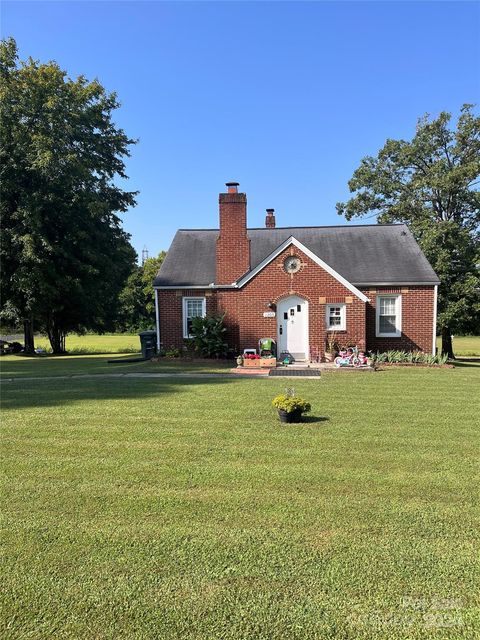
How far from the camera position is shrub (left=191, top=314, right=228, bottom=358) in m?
17.2

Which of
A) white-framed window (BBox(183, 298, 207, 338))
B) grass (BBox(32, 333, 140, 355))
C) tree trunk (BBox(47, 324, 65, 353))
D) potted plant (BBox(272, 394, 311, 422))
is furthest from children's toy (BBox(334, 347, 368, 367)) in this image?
tree trunk (BBox(47, 324, 65, 353))

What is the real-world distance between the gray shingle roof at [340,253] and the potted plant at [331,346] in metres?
2.52

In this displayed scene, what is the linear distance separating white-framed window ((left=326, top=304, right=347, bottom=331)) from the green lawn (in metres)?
9.37

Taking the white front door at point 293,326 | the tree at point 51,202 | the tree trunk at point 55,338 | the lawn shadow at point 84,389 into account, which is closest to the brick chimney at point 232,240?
the white front door at point 293,326

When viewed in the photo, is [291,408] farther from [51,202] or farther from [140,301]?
[140,301]

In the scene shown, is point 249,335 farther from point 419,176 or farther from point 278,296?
point 419,176

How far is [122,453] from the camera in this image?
582 cm

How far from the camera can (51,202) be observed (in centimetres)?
2495

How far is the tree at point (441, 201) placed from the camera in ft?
76.9

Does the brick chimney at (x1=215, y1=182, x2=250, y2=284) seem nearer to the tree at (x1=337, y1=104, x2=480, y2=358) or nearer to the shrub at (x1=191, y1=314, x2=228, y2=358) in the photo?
the shrub at (x1=191, y1=314, x2=228, y2=358)

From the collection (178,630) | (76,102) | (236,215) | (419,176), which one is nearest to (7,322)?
(76,102)

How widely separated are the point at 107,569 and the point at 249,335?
14.3 m

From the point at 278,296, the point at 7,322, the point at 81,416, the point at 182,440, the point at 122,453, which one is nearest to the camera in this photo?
the point at 122,453

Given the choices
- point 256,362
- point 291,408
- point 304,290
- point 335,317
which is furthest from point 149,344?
point 291,408
